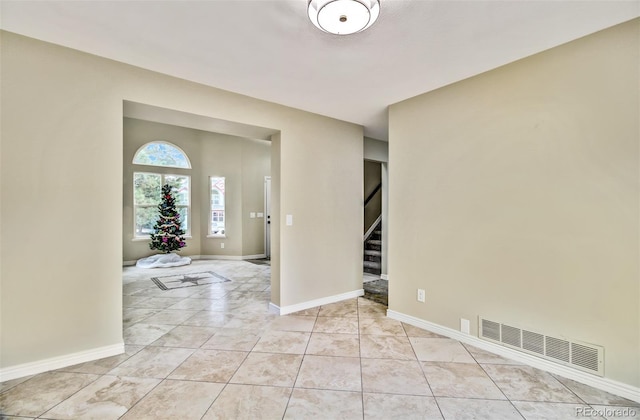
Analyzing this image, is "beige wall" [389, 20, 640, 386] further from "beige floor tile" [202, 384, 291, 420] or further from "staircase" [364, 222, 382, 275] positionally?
"staircase" [364, 222, 382, 275]

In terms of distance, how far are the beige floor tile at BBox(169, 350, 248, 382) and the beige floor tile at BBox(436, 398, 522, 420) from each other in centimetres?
148

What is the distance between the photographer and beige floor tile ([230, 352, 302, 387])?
6.76 ft

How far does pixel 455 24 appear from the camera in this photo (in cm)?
188

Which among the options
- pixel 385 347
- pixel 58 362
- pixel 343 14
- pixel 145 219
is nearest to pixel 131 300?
pixel 58 362

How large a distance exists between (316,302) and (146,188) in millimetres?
5116

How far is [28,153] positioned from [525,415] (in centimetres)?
371

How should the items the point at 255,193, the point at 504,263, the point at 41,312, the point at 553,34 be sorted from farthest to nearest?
the point at 255,193 < the point at 504,263 < the point at 41,312 < the point at 553,34

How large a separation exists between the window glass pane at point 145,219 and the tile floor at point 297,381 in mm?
4030

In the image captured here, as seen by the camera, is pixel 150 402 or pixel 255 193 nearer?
pixel 150 402

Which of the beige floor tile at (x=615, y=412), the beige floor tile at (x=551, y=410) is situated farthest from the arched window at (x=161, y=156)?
the beige floor tile at (x=615, y=412)

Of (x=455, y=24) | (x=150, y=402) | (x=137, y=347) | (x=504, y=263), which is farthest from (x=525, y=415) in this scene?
(x=137, y=347)

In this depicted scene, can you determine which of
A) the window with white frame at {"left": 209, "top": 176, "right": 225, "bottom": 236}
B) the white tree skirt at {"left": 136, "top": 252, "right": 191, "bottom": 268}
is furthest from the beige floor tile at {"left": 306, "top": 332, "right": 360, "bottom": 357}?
the window with white frame at {"left": 209, "top": 176, "right": 225, "bottom": 236}

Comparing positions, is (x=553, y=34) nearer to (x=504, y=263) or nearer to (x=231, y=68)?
(x=504, y=263)

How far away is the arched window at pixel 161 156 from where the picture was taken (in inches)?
255
